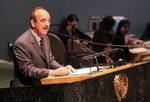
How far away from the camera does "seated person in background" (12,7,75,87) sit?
3859 millimetres

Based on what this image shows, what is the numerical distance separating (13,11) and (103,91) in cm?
478

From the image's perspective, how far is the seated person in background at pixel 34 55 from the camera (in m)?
3.86

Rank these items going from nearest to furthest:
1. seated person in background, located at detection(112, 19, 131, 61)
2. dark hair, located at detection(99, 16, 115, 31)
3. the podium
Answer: the podium, seated person in background, located at detection(112, 19, 131, 61), dark hair, located at detection(99, 16, 115, 31)

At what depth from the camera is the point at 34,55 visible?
13.4 ft

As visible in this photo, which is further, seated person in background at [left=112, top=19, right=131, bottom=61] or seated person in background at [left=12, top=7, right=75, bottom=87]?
seated person in background at [left=112, top=19, right=131, bottom=61]

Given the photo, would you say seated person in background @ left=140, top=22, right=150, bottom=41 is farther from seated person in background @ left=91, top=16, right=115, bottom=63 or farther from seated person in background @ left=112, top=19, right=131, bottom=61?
seated person in background @ left=91, top=16, right=115, bottom=63

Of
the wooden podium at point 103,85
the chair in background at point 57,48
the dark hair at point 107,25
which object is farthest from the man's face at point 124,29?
the wooden podium at point 103,85

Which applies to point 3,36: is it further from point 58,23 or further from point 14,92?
point 14,92

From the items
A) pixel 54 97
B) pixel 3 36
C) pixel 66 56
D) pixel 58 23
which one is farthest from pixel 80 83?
pixel 58 23

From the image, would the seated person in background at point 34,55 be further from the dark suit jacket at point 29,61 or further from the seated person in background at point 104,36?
the seated person in background at point 104,36

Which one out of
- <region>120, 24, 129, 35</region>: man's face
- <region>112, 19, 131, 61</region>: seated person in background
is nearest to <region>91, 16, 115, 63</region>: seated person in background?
<region>112, 19, 131, 61</region>: seated person in background

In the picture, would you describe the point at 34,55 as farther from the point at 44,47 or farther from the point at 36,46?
the point at 44,47

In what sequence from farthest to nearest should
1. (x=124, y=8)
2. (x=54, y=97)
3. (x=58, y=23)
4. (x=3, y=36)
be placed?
(x=124, y=8), (x=58, y=23), (x=3, y=36), (x=54, y=97)

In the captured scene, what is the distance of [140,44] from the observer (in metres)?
8.70
